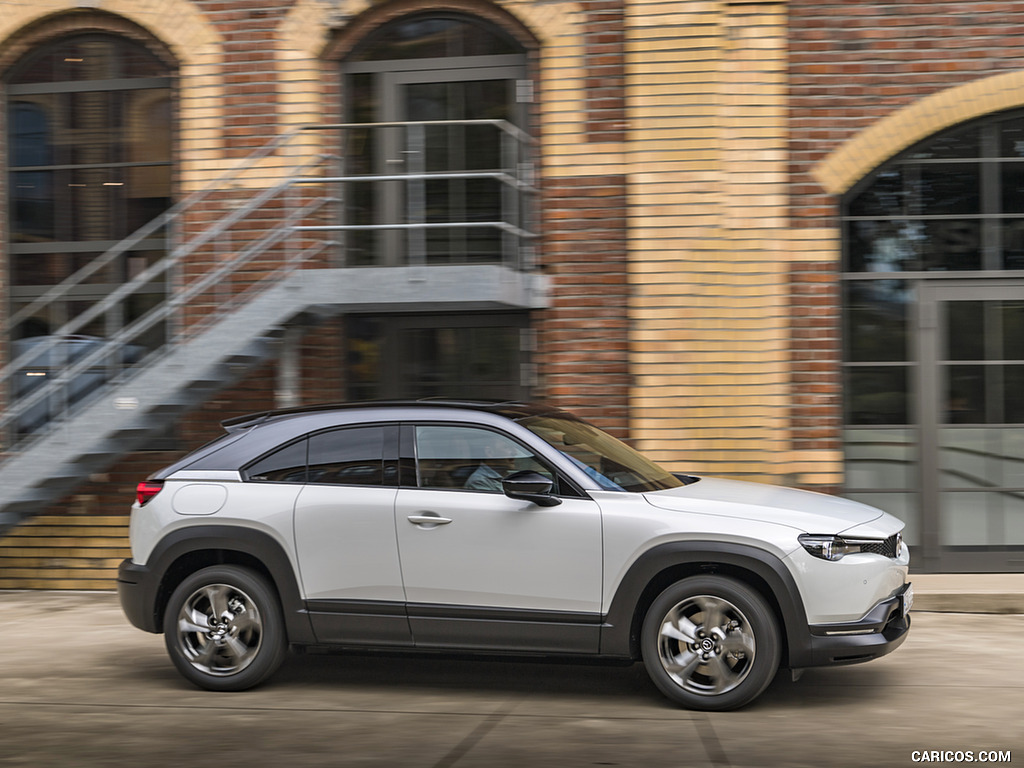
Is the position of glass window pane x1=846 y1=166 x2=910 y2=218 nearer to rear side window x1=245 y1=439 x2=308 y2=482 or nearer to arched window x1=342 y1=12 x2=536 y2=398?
arched window x1=342 y1=12 x2=536 y2=398

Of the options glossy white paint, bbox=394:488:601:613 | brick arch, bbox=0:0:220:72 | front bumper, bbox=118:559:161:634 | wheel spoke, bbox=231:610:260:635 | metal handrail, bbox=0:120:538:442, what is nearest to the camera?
glossy white paint, bbox=394:488:601:613

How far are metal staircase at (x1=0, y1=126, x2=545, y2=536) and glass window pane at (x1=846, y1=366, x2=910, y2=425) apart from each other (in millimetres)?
2776

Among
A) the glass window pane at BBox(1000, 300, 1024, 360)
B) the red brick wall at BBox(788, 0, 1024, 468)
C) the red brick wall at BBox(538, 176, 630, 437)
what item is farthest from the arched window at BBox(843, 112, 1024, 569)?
the red brick wall at BBox(538, 176, 630, 437)

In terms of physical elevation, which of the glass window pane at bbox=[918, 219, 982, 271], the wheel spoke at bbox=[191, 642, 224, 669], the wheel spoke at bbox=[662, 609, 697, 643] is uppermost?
the glass window pane at bbox=[918, 219, 982, 271]

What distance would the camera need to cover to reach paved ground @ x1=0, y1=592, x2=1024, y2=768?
5461 mm

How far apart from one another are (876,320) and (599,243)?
2.46 m

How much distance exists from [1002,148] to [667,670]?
6286mm

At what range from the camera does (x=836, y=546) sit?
6.19m

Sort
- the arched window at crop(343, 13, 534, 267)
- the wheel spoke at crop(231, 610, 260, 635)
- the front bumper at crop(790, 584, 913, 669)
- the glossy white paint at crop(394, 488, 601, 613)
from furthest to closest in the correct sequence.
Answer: the arched window at crop(343, 13, 534, 267)
the wheel spoke at crop(231, 610, 260, 635)
the glossy white paint at crop(394, 488, 601, 613)
the front bumper at crop(790, 584, 913, 669)

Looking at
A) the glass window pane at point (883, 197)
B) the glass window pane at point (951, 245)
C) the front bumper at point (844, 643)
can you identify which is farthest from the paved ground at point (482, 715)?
the glass window pane at point (883, 197)

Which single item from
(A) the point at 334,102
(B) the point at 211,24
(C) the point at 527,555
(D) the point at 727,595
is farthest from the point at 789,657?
(B) the point at 211,24

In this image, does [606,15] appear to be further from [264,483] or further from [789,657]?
[789,657]

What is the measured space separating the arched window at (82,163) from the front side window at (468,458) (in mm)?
5348

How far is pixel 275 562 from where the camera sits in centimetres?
673
